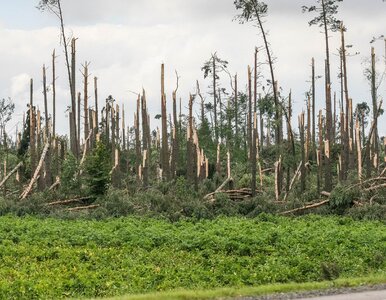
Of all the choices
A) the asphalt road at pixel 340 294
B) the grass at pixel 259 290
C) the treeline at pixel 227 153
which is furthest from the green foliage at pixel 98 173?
the asphalt road at pixel 340 294

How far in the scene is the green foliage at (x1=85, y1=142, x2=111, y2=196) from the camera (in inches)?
1289

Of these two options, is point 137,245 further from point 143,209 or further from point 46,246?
point 143,209

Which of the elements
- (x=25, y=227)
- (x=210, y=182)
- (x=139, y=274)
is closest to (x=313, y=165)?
(x=210, y=182)

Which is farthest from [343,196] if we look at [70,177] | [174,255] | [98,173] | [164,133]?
[70,177]

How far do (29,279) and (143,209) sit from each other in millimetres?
14629

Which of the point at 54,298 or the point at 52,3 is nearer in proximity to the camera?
the point at 54,298

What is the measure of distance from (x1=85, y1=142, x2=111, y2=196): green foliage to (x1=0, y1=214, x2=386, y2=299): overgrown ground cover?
6950 mm

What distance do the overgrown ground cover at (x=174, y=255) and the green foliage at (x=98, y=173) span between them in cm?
695

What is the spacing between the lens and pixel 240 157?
53062 millimetres

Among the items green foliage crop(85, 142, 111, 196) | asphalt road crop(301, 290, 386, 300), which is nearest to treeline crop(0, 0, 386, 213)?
green foliage crop(85, 142, 111, 196)

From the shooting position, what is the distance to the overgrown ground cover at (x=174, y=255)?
1520cm

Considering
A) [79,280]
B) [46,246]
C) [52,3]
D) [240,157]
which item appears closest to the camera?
[79,280]

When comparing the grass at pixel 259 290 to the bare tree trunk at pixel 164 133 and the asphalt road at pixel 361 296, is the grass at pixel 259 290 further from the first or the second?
the bare tree trunk at pixel 164 133

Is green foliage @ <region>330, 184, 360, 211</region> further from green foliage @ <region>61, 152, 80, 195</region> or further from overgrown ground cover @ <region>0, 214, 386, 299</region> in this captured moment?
green foliage @ <region>61, 152, 80, 195</region>
